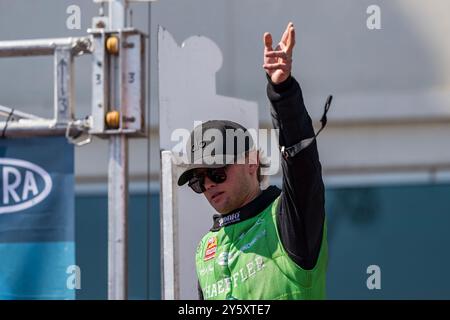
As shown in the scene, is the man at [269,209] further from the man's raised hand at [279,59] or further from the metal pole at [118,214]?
the metal pole at [118,214]

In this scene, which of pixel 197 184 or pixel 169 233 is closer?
pixel 197 184

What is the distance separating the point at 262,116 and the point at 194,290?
2.83 meters

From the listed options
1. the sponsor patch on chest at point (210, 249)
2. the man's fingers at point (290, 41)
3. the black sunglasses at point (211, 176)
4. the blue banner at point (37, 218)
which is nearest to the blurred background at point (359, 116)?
the blue banner at point (37, 218)

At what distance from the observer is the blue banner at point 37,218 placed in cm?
335

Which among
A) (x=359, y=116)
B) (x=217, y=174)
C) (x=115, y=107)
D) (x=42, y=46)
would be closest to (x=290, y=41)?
(x=217, y=174)

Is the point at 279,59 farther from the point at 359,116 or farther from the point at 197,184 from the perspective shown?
the point at 359,116

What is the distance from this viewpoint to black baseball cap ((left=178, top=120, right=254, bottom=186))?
318 cm

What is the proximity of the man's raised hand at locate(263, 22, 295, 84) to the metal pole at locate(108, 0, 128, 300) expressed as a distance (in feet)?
1.73

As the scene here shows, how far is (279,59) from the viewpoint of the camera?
2.88 metres

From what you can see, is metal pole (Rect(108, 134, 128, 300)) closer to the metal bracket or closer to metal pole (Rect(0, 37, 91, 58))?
the metal bracket

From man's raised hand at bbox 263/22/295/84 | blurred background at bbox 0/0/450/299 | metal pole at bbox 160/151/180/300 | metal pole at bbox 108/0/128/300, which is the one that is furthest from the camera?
blurred background at bbox 0/0/450/299

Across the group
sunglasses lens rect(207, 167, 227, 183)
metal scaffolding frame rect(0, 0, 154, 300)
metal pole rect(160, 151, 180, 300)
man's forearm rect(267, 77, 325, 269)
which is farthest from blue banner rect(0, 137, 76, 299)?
man's forearm rect(267, 77, 325, 269)

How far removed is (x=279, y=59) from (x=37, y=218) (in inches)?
39.5
